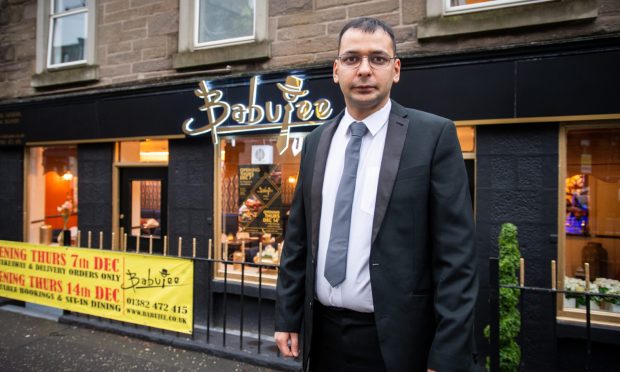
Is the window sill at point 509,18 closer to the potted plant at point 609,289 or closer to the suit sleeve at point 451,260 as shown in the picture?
the potted plant at point 609,289

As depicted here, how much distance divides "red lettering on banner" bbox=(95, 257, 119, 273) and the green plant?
460 centimetres

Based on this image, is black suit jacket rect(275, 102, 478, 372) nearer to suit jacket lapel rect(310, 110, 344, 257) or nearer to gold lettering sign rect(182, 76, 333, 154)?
suit jacket lapel rect(310, 110, 344, 257)

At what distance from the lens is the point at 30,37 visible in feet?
27.3

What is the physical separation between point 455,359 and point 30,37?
9.71 metres

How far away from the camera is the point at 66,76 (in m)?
7.66

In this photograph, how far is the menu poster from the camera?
6434 mm

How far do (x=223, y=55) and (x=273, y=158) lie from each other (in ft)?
5.71

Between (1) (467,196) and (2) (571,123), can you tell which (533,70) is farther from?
(1) (467,196)

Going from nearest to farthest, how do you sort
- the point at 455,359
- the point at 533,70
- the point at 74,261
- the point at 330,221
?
1. the point at 455,359
2. the point at 330,221
3. the point at 533,70
4. the point at 74,261

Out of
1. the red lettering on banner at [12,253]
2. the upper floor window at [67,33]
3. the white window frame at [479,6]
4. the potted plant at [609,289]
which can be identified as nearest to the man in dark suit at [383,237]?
the white window frame at [479,6]

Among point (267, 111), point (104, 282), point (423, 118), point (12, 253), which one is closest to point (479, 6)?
point (267, 111)

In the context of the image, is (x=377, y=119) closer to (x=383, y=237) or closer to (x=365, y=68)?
(x=365, y=68)

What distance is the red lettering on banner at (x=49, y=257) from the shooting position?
5824mm

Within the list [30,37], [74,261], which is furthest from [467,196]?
[30,37]
